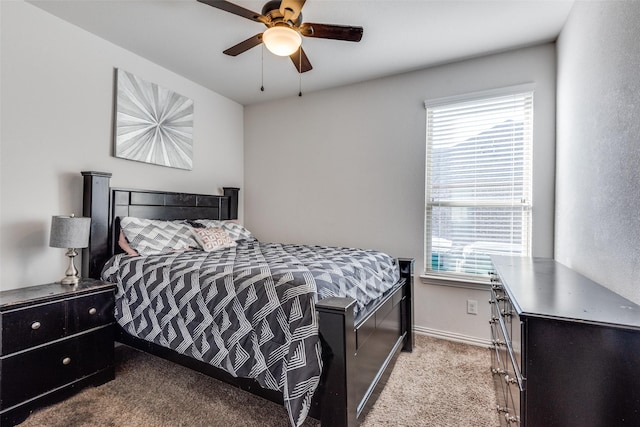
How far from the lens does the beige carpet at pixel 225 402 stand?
1767mm

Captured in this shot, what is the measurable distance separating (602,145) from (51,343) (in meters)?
3.28

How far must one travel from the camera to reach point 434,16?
2293 mm

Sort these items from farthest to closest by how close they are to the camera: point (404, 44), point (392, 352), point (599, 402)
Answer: point (404, 44), point (392, 352), point (599, 402)

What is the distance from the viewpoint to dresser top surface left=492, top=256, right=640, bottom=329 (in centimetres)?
100

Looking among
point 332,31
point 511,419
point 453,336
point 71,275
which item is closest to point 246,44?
point 332,31

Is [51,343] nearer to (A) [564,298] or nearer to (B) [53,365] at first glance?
(B) [53,365]

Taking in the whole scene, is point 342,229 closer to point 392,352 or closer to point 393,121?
point 393,121

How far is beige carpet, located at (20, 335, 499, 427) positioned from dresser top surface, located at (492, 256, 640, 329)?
34.6 inches

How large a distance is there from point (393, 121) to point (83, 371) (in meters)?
3.26

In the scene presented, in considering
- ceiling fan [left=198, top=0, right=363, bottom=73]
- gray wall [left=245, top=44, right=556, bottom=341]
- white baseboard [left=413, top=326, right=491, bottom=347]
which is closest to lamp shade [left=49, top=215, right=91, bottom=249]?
ceiling fan [left=198, top=0, right=363, bottom=73]

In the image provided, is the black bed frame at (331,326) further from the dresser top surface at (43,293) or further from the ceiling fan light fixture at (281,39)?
the ceiling fan light fixture at (281,39)

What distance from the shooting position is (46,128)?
2.34m

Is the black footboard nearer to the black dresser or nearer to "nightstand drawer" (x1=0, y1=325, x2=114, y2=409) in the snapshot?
the black dresser

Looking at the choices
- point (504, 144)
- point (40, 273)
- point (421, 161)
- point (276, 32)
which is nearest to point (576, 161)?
point (504, 144)
